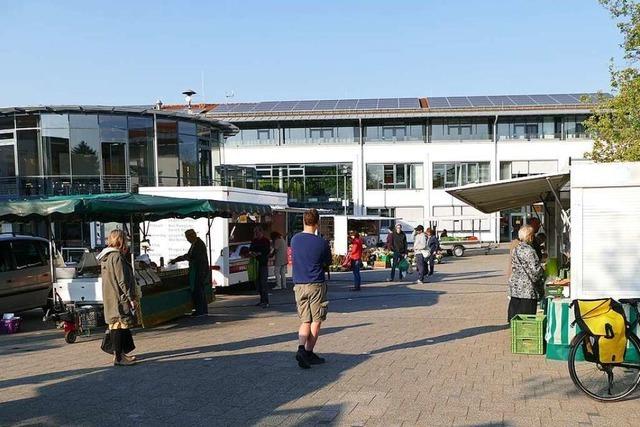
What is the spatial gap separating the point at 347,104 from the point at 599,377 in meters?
43.4

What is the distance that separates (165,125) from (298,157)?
20.6 meters

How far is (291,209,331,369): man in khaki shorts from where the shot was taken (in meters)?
7.40

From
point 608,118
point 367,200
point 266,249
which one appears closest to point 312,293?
point 266,249

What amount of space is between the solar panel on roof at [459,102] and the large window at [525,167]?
517 centimetres

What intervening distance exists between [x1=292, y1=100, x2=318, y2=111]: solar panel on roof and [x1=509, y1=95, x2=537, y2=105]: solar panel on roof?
15.3 m

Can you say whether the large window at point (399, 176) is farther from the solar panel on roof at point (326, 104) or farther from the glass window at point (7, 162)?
the glass window at point (7, 162)

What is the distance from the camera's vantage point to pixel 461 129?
47.4 meters

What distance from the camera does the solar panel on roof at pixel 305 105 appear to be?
47.7m

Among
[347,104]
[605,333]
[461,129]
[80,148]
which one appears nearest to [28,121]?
[80,148]

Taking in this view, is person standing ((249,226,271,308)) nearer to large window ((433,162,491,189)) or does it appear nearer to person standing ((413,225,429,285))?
person standing ((413,225,429,285))

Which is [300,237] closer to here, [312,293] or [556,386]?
[312,293]

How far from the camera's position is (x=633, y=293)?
24.5 ft

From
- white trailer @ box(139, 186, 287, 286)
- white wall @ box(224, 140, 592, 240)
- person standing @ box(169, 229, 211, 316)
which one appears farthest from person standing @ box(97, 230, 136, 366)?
white wall @ box(224, 140, 592, 240)

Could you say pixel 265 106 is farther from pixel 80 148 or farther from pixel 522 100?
pixel 80 148
